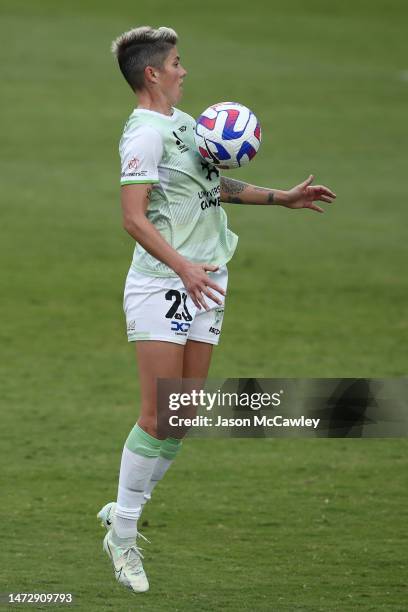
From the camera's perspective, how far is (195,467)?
34.9 ft

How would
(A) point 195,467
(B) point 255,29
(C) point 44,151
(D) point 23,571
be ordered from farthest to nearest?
(B) point 255,29
(C) point 44,151
(A) point 195,467
(D) point 23,571

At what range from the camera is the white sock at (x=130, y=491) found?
23.1 feet

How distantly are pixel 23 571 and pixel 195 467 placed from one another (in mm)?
3057

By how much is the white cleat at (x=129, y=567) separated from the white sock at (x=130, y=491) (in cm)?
7

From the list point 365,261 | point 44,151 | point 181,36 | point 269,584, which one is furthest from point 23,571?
point 181,36

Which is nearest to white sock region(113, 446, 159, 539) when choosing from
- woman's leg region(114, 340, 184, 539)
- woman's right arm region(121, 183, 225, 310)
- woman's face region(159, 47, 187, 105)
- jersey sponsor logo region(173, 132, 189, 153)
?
woman's leg region(114, 340, 184, 539)

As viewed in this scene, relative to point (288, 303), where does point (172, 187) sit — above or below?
above

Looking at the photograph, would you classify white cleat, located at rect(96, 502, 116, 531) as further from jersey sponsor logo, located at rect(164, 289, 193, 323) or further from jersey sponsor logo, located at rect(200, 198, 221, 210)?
jersey sponsor logo, located at rect(200, 198, 221, 210)

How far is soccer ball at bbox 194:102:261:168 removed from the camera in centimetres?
689

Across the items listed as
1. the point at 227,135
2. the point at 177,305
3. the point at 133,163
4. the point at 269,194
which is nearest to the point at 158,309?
the point at 177,305

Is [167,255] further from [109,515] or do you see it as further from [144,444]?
[109,515]

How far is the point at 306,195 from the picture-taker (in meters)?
7.56

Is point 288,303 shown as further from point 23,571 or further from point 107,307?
point 23,571

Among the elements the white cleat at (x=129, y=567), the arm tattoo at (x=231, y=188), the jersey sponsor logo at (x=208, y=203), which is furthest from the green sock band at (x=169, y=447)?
the arm tattoo at (x=231, y=188)
